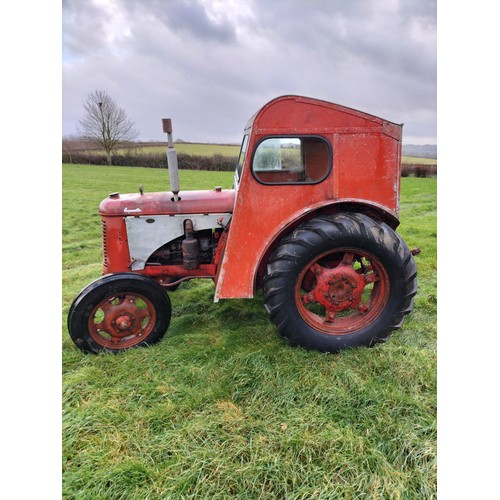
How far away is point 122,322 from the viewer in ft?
10.2

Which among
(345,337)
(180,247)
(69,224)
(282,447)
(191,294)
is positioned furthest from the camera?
(69,224)

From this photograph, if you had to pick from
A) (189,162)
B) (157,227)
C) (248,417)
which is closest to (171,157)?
(157,227)

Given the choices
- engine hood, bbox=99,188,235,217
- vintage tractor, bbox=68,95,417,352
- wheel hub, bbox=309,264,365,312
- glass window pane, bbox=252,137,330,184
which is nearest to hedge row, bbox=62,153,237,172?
engine hood, bbox=99,188,235,217

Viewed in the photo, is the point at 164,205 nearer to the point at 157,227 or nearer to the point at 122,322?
the point at 157,227

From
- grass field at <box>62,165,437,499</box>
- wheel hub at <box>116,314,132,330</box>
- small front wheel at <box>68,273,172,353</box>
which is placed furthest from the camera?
wheel hub at <box>116,314,132,330</box>

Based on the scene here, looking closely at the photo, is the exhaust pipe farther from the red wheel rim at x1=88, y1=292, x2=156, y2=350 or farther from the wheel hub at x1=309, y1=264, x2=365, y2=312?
the wheel hub at x1=309, y1=264, x2=365, y2=312

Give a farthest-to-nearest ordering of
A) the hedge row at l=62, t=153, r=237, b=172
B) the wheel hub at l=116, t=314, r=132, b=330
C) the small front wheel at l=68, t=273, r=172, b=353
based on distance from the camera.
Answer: the hedge row at l=62, t=153, r=237, b=172, the wheel hub at l=116, t=314, r=132, b=330, the small front wheel at l=68, t=273, r=172, b=353

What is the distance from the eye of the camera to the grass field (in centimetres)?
195

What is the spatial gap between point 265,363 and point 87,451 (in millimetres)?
1376

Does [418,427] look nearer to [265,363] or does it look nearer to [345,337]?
[345,337]

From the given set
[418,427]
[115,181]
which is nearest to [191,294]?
[418,427]

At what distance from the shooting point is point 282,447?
2127 millimetres

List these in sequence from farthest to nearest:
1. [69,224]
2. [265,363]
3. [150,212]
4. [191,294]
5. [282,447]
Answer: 1. [69,224]
2. [191,294]
3. [150,212]
4. [265,363]
5. [282,447]

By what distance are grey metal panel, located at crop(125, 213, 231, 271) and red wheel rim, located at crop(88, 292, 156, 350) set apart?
521 mm
